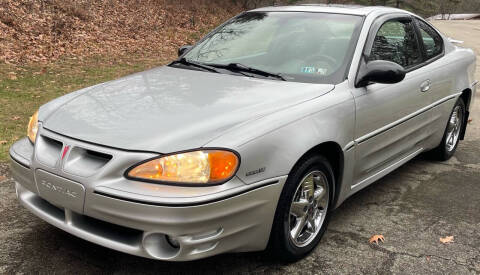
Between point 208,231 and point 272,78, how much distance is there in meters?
1.40

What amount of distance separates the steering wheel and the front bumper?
Result: 1159mm

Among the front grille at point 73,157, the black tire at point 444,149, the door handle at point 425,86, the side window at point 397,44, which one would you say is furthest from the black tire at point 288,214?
the black tire at point 444,149

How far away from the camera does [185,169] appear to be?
2.48m

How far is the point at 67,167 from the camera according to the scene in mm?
2611

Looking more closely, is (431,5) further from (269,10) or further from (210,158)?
(210,158)

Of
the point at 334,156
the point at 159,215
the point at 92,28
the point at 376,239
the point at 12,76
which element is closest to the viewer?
the point at 159,215

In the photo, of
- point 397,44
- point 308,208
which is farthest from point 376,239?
point 397,44

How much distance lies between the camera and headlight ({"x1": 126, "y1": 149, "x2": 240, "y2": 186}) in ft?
8.10

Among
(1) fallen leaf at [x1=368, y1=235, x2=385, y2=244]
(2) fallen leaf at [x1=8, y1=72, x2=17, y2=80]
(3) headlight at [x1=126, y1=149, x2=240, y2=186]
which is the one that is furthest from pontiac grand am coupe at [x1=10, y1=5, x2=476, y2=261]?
(2) fallen leaf at [x1=8, y1=72, x2=17, y2=80]

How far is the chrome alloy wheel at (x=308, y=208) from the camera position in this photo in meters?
3.06

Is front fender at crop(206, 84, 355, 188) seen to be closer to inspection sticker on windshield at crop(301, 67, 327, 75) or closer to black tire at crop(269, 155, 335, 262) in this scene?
black tire at crop(269, 155, 335, 262)

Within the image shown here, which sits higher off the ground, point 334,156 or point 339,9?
point 339,9

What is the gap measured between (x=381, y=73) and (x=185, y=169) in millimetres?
1615

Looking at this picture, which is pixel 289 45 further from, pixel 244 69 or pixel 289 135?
pixel 289 135
